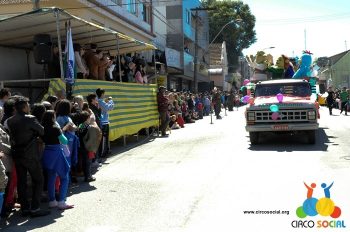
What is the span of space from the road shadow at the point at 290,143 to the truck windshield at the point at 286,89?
1428mm

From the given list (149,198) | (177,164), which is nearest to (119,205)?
(149,198)

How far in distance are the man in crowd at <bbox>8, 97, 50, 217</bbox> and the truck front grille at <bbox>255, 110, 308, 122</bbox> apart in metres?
7.71

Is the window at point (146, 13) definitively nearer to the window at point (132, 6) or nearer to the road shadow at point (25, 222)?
the window at point (132, 6)

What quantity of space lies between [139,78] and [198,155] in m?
6.24

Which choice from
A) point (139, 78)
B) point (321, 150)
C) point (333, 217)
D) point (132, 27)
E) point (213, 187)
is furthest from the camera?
point (132, 27)

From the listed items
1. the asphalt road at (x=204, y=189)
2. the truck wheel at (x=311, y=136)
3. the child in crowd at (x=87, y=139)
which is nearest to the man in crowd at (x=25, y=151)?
the asphalt road at (x=204, y=189)

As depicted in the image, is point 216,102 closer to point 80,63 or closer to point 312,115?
point 312,115

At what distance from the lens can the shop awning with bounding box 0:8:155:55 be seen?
10656mm

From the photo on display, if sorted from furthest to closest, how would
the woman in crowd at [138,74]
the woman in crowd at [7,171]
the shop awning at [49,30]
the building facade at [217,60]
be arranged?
the building facade at [217,60]
the woman in crowd at [138,74]
the shop awning at [49,30]
the woman in crowd at [7,171]

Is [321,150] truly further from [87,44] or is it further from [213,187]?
[87,44]

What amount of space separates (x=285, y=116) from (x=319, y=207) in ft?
21.1

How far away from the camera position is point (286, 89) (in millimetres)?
14234

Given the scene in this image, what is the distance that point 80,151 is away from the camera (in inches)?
349

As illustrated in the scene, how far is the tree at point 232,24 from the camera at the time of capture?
66.8 metres
